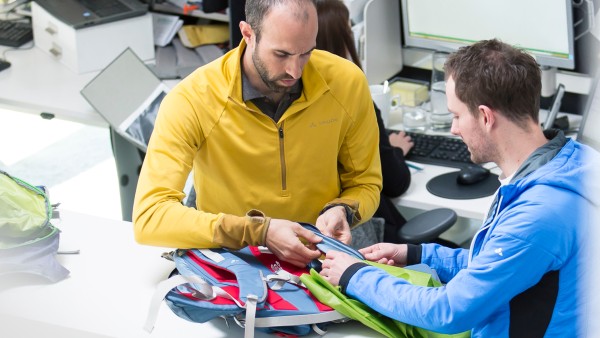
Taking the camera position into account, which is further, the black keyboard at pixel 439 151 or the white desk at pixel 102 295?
the black keyboard at pixel 439 151

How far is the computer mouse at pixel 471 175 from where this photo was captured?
8.70 feet

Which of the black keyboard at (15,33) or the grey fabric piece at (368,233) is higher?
the black keyboard at (15,33)

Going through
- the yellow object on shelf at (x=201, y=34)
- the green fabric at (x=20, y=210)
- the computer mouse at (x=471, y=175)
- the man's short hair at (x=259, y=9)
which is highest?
the man's short hair at (x=259, y=9)

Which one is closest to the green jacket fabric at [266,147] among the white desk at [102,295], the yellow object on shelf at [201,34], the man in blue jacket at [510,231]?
the white desk at [102,295]

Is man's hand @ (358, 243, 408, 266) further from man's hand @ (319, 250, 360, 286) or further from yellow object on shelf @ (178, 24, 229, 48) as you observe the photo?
yellow object on shelf @ (178, 24, 229, 48)

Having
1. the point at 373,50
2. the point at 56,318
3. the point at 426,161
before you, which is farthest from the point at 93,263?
the point at 373,50

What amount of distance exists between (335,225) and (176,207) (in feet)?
1.20

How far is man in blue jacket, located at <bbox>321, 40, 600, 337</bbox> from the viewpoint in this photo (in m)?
1.48

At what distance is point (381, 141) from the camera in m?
2.51

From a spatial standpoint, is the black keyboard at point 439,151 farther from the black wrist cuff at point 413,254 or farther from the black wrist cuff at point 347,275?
the black wrist cuff at point 347,275

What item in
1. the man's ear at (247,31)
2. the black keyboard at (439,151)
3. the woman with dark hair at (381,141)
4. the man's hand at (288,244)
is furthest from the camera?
the black keyboard at (439,151)

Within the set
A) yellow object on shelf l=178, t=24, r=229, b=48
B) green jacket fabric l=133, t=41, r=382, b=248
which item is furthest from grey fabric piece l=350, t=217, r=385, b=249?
yellow object on shelf l=178, t=24, r=229, b=48

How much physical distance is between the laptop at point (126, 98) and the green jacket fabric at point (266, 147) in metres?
0.92

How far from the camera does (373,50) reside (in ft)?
10.5
